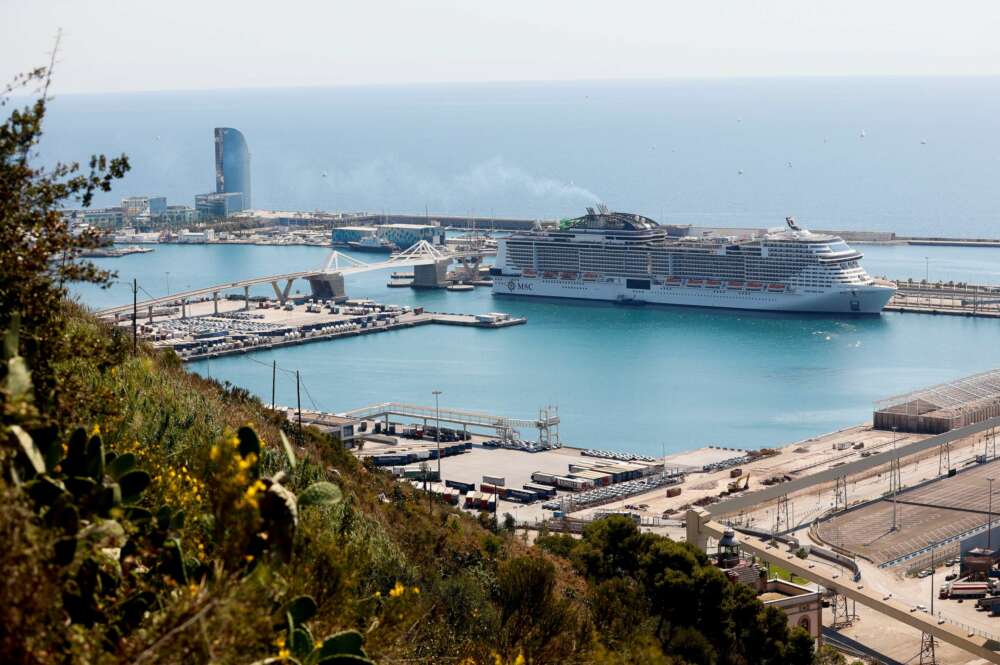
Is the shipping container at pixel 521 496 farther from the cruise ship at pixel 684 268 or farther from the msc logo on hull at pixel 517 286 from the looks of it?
the msc logo on hull at pixel 517 286

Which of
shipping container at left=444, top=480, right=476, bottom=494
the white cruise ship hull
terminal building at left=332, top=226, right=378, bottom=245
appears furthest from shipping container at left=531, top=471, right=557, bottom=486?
terminal building at left=332, top=226, right=378, bottom=245

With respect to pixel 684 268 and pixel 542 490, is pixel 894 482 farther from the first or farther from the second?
pixel 684 268

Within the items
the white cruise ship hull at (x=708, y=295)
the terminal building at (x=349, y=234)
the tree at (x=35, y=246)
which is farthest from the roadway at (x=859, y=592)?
the terminal building at (x=349, y=234)

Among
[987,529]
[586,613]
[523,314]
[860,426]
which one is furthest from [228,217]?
[586,613]

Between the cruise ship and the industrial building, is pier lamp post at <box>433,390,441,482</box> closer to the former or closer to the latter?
the industrial building

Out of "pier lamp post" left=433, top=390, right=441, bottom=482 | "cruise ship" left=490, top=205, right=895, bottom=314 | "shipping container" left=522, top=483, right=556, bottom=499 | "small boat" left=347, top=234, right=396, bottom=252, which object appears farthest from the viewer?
"small boat" left=347, top=234, right=396, bottom=252
